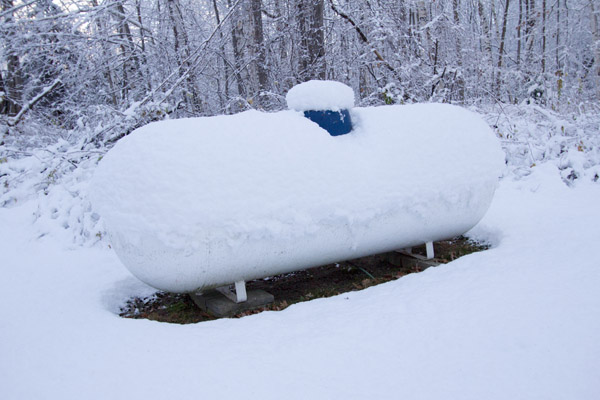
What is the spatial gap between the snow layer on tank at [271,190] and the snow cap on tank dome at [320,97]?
11cm

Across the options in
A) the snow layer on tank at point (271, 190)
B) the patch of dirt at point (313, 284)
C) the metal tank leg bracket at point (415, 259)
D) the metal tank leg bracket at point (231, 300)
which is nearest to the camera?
the snow layer on tank at point (271, 190)

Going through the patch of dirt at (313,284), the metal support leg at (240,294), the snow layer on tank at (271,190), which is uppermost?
the snow layer on tank at (271,190)

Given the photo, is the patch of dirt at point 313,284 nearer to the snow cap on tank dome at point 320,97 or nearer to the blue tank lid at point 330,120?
the blue tank lid at point 330,120

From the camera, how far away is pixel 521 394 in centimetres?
172

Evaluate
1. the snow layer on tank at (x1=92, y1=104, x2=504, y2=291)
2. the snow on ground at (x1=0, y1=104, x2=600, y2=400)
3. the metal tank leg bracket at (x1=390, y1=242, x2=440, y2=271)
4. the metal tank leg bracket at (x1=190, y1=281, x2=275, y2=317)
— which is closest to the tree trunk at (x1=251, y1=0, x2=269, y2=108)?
the metal tank leg bracket at (x1=390, y1=242, x2=440, y2=271)

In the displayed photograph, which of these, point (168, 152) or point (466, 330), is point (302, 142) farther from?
point (466, 330)

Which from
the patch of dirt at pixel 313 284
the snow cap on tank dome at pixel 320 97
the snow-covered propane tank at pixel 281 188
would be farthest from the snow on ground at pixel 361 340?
the snow cap on tank dome at pixel 320 97

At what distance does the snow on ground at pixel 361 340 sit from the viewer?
1.85 m

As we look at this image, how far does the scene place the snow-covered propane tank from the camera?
2.65m

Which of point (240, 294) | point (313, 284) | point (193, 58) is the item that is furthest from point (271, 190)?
point (193, 58)

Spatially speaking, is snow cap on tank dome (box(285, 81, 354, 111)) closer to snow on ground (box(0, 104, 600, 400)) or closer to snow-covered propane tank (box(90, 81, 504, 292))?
snow-covered propane tank (box(90, 81, 504, 292))

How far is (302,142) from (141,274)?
1.40 metres

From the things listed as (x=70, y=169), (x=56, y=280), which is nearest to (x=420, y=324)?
(x=56, y=280)

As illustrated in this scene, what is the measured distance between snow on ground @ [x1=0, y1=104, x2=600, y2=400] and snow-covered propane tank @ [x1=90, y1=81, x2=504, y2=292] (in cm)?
38
